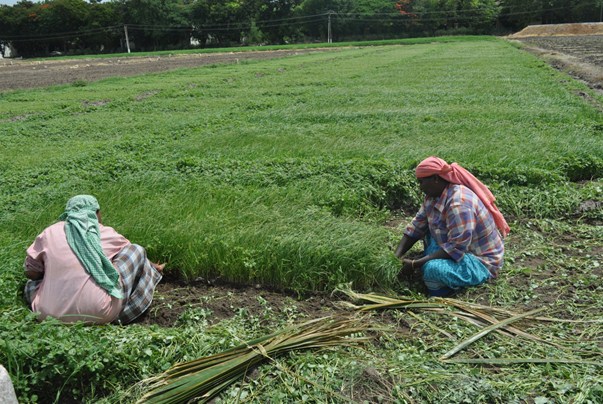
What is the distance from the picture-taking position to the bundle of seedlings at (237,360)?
285cm

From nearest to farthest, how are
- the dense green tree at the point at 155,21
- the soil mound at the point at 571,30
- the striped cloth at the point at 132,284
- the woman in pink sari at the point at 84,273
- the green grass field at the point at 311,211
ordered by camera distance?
1. the green grass field at the point at 311,211
2. the woman in pink sari at the point at 84,273
3. the striped cloth at the point at 132,284
4. the soil mound at the point at 571,30
5. the dense green tree at the point at 155,21

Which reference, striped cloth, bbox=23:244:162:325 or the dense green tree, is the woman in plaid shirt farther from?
the dense green tree

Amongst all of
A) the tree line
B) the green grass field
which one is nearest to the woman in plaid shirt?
the green grass field

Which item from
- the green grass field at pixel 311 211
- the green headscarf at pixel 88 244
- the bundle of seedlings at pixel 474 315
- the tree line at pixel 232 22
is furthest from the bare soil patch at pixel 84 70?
the tree line at pixel 232 22

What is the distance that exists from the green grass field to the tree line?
56699 millimetres

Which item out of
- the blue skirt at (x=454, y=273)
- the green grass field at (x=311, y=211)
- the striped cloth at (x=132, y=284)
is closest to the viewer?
the green grass field at (x=311, y=211)

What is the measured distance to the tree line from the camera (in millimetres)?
64250

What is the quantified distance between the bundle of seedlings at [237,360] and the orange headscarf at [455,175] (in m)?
1.34

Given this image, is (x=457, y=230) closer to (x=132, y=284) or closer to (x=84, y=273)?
(x=132, y=284)

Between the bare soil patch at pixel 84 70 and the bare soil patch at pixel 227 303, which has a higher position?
the bare soil patch at pixel 84 70

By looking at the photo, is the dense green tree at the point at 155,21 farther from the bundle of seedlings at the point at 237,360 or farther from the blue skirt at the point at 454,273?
the bundle of seedlings at the point at 237,360

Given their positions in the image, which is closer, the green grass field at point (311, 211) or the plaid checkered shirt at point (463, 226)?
the green grass field at point (311, 211)

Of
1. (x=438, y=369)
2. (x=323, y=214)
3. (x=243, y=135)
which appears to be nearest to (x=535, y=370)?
(x=438, y=369)

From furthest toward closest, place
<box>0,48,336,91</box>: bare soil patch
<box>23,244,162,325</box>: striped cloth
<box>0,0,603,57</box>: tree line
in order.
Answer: <box>0,0,603,57</box>: tree line < <box>0,48,336,91</box>: bare soil patch < <box>23,244,162,325</box>: striped cloth
